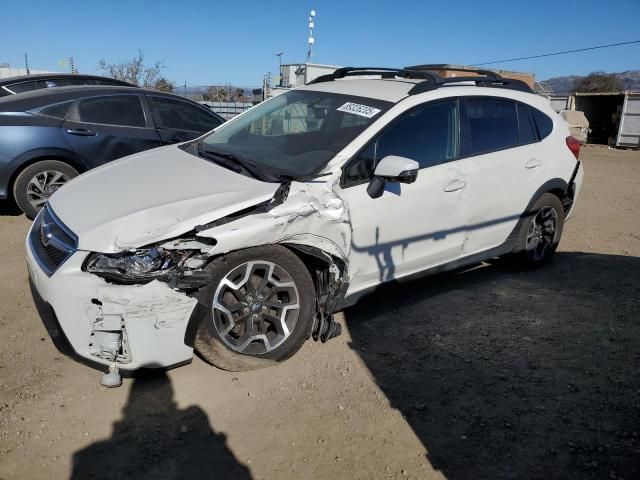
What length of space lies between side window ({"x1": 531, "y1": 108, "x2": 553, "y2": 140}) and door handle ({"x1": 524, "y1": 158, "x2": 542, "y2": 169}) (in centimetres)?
26

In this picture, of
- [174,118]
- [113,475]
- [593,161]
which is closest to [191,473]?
[113,475]

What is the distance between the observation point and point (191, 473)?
2.36 metres

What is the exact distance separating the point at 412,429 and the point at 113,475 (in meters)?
1.50

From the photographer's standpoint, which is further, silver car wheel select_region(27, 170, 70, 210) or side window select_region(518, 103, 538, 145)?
silver car wheel select_region(27, 170, 70, 210)

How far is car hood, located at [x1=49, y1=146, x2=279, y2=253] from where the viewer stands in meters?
2.67

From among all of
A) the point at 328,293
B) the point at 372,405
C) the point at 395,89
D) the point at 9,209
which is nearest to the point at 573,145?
the point at 395,89

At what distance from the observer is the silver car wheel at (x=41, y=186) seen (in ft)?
19.4

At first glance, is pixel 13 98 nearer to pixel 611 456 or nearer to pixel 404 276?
pixel 404 276

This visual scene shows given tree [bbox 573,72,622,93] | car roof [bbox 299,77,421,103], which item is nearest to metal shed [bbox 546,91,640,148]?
car roof [bbox 299,77,421,103]

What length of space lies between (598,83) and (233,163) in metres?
60.5

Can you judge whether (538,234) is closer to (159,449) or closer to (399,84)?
(399,84)

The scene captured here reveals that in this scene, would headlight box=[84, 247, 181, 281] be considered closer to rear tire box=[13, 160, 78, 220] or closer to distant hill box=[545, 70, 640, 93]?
rear tire box=[13, 160, 78, 220]

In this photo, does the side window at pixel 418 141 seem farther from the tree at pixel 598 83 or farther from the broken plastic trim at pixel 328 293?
the tree at pixel 598 83

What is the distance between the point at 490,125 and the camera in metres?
4.30
